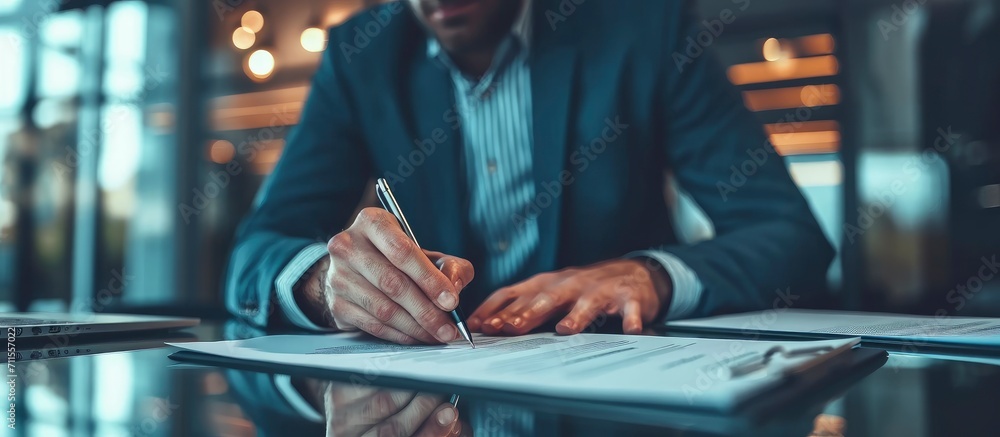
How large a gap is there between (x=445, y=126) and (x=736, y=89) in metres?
0.69

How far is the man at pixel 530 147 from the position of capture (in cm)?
132

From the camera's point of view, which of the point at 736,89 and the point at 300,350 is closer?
the point at 300,350

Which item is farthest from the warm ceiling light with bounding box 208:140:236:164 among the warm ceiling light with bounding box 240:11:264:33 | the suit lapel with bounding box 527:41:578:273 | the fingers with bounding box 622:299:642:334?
the fingers with bounding box 622:299:642:334

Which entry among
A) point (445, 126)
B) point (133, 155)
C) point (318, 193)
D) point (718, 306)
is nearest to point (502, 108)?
point (445, 126)

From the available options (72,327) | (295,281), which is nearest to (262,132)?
(295,281)

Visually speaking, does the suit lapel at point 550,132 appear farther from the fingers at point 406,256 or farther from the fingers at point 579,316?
the fingers at point 406,256

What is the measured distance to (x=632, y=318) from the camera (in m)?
0.78

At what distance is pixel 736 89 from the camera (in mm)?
1562

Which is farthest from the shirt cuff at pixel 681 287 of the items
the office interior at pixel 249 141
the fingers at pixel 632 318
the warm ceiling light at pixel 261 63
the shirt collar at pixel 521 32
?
the warm ceiling light at pixel 261 63

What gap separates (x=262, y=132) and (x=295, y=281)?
166 cm

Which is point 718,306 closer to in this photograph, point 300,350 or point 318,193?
point 300,350

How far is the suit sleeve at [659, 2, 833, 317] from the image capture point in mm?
1094

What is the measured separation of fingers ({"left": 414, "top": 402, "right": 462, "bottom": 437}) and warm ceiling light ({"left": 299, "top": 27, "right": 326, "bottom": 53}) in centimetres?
211

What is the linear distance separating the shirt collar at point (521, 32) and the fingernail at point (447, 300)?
1006 mm
